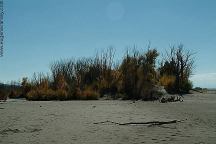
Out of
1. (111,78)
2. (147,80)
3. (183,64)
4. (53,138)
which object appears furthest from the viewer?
(183,64)

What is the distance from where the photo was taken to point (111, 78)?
53.8 m

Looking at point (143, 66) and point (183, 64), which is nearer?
point (143, 66)

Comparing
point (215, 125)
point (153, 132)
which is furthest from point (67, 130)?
point (215, 125)

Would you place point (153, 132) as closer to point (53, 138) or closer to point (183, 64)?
point (53, 138)

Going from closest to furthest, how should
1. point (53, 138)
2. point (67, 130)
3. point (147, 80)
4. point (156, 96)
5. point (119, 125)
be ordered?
1. point (53, 138)
2. point (67, 130)
3. point (119, 125)
4. point (156, 96)
5. point (147, 80)

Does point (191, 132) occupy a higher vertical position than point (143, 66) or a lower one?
lower

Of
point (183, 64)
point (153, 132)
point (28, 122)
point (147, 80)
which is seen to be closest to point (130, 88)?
point (147, 80)

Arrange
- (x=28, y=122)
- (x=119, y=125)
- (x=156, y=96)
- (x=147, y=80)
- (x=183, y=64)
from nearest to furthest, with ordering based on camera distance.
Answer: (x=119, y=125)
(x=28, y=122)
(x=156, y=96)
(x=147, y=80)
(x=183, y=64)

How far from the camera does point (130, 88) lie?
4831cm

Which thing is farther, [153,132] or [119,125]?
[119,125]

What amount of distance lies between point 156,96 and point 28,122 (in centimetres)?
2718

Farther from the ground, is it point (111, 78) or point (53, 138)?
point (111, 78)

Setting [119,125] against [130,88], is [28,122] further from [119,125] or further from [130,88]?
[130,88]

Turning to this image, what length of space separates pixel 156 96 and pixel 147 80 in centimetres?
531
